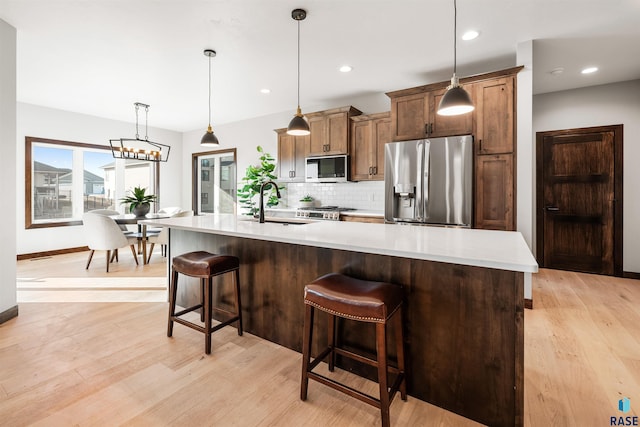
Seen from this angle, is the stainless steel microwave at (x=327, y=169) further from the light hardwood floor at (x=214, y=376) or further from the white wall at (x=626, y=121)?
the white wall at (x=626, y=121)

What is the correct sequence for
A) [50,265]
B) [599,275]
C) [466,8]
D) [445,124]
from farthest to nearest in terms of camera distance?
[50,265]
[599,275]
[445,124]
[466,8]

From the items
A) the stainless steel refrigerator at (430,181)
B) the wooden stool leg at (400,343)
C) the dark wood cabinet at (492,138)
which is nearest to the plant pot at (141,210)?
the stainless steel refrigerator at (430,181)

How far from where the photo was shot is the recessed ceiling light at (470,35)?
289 centimetres

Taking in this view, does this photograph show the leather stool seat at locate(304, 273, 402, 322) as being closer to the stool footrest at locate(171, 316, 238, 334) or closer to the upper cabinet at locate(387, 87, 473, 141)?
the stool footrest at locate(171, 316, 238, 334)

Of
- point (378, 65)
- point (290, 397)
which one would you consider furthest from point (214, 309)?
point (378, 65)

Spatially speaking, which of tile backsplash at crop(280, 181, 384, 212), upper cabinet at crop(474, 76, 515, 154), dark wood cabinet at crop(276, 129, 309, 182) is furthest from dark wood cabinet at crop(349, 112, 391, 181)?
upper cabinet at crop(474, 76, 515, 154)

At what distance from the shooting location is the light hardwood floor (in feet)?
5.12

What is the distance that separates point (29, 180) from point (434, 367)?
6644 mm

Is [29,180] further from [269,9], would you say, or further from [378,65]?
[378,65]

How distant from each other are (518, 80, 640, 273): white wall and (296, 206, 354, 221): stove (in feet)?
11.8

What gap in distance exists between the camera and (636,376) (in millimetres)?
1919

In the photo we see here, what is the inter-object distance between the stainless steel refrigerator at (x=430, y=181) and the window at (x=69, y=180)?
5.57 m

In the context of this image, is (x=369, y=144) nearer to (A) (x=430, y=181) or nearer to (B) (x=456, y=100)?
(A) (x=430, y=181)

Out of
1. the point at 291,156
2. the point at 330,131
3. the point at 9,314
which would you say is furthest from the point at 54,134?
the point at 330,131
